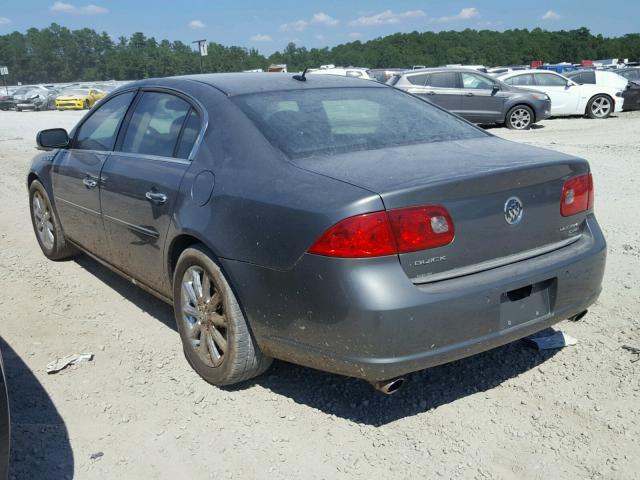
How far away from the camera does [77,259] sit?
595 centimetres

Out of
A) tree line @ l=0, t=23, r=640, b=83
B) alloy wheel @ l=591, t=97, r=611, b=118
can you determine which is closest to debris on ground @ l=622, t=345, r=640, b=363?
alloy wheel @ l=591, t=97, r=611, b=118

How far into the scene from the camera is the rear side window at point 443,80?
1747cm

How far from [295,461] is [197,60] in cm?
9821

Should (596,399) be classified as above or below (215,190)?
below

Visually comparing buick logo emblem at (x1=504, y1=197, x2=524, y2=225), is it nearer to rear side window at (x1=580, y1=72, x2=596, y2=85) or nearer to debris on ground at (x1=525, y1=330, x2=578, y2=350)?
debris on ground at (x1=525, y1=330, x2=578, y2=350)

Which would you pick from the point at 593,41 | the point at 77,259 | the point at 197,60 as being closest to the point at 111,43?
the point at 197,60

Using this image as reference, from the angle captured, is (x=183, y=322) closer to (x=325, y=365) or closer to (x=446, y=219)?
(x=325, y=365)

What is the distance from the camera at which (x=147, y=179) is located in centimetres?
386

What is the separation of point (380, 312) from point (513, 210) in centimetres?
83

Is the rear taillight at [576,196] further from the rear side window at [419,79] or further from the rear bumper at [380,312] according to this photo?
the rear side window at [419,79]

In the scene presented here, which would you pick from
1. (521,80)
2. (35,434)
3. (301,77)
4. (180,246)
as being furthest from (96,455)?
(521,80)

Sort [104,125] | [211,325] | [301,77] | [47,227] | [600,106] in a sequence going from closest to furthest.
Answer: [211,325] → [301,77] → [104,125] → [47,227] → [600,106]

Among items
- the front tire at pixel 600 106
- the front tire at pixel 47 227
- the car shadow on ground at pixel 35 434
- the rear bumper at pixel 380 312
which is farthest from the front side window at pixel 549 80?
the car shadow on ground at pixel 35 434

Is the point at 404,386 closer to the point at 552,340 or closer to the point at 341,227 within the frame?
the point at 552,340
